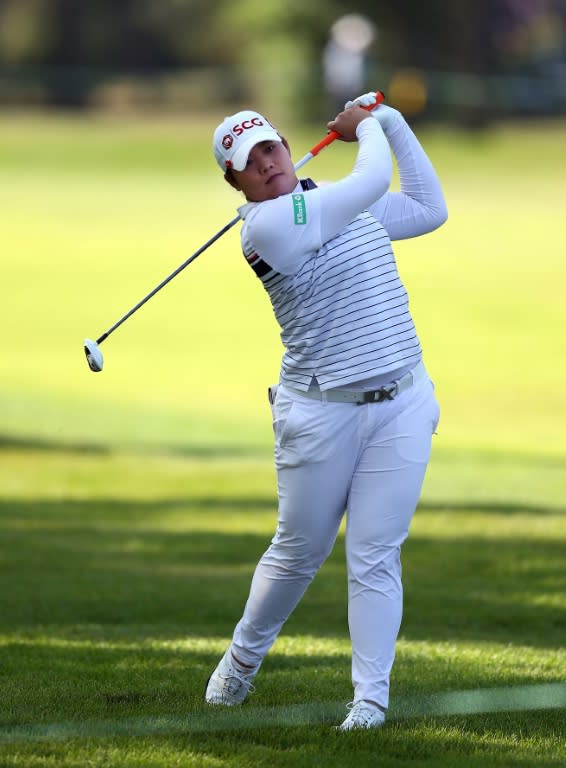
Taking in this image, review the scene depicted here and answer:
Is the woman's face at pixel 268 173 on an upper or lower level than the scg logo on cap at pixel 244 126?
lower

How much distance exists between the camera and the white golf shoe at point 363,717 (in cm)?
500

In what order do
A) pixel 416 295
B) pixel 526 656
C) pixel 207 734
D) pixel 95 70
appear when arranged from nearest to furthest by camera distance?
pixel 207 734
pixel 526 656
pixel 416 295
pixel 95 70

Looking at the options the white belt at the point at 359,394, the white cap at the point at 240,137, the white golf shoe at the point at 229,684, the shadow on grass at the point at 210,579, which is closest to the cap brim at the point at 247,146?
the white cap at the point at 240,137

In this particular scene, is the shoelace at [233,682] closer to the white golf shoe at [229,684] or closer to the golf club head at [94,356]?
the white golf shoe at [229,684]

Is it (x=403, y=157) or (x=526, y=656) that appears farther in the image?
(x=526, y=656)

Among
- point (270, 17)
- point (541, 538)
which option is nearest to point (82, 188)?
point (270, 17)

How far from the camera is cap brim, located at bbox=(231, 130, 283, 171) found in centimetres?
505

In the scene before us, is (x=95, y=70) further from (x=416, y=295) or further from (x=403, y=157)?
(x=403, y=157)

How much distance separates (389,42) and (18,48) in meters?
19.3

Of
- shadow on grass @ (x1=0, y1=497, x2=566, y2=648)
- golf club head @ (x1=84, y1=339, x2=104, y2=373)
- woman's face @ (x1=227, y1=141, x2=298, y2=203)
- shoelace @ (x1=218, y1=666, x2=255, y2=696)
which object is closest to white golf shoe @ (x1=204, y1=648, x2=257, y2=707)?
shoelace @ (x1=218, y1=666, x2=255, y2=696)

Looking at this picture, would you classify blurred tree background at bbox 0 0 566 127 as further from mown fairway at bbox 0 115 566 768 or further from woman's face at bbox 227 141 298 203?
woman's face at bbox 227 141 298 203

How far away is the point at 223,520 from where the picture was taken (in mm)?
11352

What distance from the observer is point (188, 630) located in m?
7.39

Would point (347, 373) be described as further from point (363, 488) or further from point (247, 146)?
point (247, 146)
